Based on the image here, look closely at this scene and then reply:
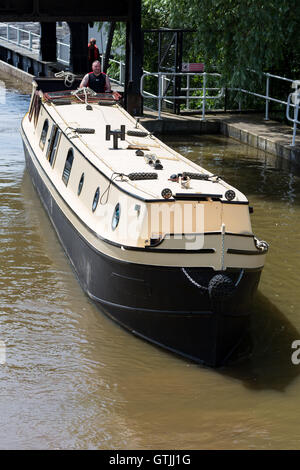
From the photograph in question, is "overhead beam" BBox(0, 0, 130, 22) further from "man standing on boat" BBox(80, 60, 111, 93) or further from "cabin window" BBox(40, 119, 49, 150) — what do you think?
"cabin window" BBox(40, 119, 49, 150)

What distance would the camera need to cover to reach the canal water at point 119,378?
7.63 meters

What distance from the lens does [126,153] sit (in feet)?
37.4

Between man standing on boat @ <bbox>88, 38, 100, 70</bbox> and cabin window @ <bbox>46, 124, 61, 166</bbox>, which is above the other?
man standing on boat @ <bbox>88, 38, 100, 70</bbox>

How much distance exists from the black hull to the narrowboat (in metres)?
0.01

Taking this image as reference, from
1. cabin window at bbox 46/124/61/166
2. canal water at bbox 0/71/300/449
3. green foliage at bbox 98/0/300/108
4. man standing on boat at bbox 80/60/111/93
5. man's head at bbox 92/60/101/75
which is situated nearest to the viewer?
canal water at bbox 0/71/300/449

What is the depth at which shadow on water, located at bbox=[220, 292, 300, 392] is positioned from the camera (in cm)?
875

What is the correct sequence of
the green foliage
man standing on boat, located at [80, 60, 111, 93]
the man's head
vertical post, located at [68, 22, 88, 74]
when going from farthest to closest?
vertical post, located at [68, 22, 88, 74] < the green foliage < man standing on boat, located at [80, 60, 111, 93] < the man's head

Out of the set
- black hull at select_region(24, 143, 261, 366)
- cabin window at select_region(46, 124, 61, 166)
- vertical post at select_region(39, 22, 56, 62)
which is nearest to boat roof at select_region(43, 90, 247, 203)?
cabin window at select_region(46, 124, 61, 166)

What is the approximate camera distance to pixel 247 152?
19797 mm

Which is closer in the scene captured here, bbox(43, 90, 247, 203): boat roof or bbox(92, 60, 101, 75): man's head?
bbox(43, 90, 247, 203): boat roof

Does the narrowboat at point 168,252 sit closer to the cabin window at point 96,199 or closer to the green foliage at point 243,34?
the cabin window at point 96,199
